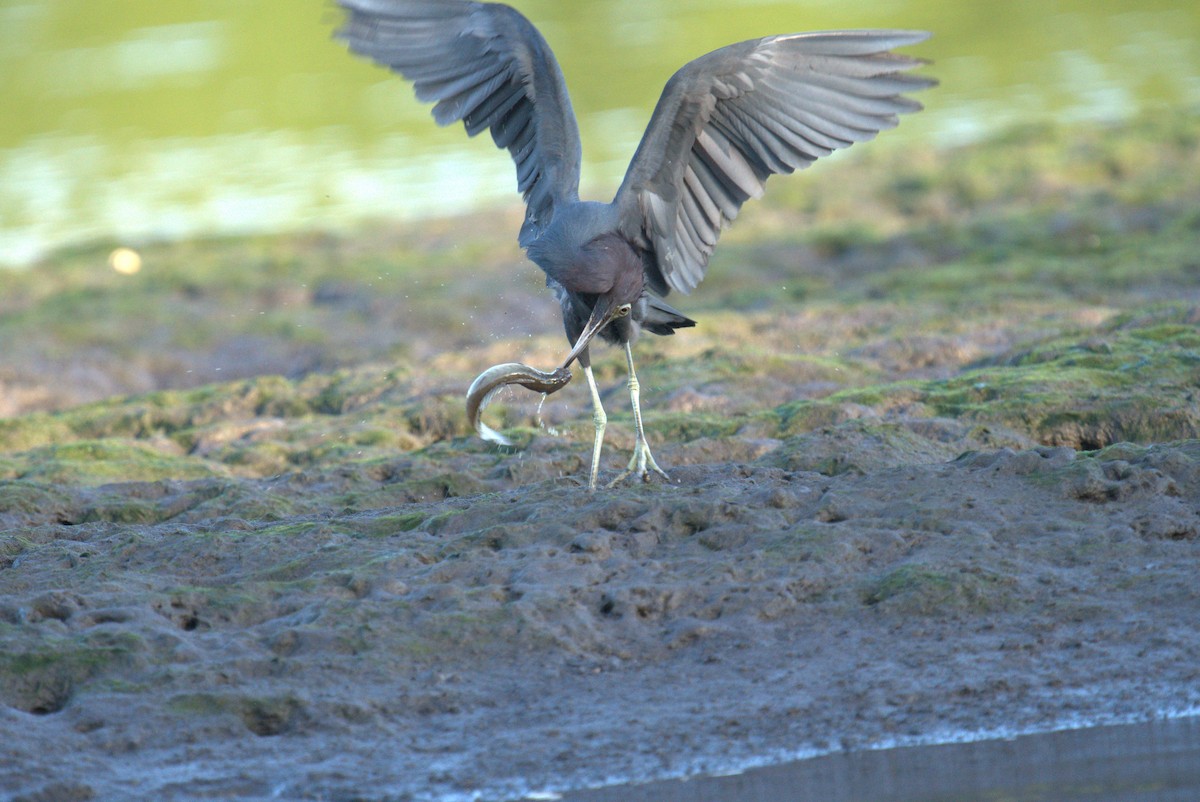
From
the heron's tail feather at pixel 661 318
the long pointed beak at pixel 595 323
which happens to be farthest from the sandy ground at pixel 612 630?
the heron's tail feather at pixel 661 318

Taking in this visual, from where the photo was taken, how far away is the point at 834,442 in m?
6.43

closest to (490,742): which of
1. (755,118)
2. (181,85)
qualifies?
(755,118)

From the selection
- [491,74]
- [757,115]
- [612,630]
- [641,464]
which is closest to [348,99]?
[491,74]

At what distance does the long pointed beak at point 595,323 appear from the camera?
6410 millimetres

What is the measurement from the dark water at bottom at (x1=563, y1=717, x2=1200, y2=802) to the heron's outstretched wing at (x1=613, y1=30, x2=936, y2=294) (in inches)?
114

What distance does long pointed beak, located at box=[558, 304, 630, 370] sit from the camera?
641cm

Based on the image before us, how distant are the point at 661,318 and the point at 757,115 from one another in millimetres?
1045

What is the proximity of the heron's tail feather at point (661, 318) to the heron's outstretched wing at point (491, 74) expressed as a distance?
64 centimetres

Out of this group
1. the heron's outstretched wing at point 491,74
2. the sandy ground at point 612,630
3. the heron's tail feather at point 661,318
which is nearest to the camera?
the sandy ground at point 612,630

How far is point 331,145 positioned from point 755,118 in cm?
1353

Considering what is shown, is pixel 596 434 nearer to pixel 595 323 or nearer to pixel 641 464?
pixel 641 464

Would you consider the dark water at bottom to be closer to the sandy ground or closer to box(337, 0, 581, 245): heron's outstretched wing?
the sandy ground

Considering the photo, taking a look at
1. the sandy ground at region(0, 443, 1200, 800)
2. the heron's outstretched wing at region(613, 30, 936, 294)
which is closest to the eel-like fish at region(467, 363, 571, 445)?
the sandy ground at region(0, 443, 1200, 800)

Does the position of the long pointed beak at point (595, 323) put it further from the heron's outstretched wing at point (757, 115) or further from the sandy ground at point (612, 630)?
the sandy ground at point (612, 630)
